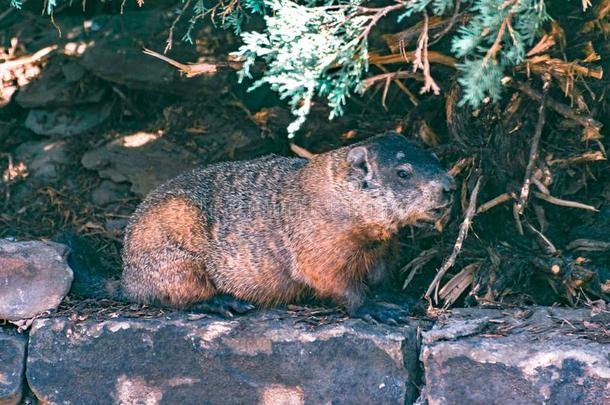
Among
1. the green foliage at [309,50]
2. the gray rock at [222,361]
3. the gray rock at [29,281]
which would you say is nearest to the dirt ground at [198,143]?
the gray rock at [29,281]

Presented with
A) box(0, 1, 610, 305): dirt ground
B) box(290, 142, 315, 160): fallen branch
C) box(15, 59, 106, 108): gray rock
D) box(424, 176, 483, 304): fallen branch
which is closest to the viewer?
box(424, 176, 483, 304): fallen branch

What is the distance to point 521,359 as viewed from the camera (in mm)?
5684

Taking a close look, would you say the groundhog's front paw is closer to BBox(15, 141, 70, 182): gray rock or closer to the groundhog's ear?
the groundhog's ear

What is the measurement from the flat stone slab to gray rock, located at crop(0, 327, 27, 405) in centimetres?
285

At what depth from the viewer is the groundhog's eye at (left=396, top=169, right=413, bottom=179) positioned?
630cm

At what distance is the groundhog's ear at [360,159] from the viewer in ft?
21.2

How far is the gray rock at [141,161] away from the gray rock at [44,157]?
343mm

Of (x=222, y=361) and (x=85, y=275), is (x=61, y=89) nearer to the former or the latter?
(x=85, y=275)

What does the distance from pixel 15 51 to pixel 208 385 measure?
160 inches

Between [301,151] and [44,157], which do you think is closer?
[301,151]

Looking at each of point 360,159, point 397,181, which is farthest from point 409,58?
point 397,181

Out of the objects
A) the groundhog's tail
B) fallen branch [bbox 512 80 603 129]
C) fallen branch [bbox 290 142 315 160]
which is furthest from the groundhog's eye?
the groundhog's tail

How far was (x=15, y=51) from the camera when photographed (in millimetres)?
8750

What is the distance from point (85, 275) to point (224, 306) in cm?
114
